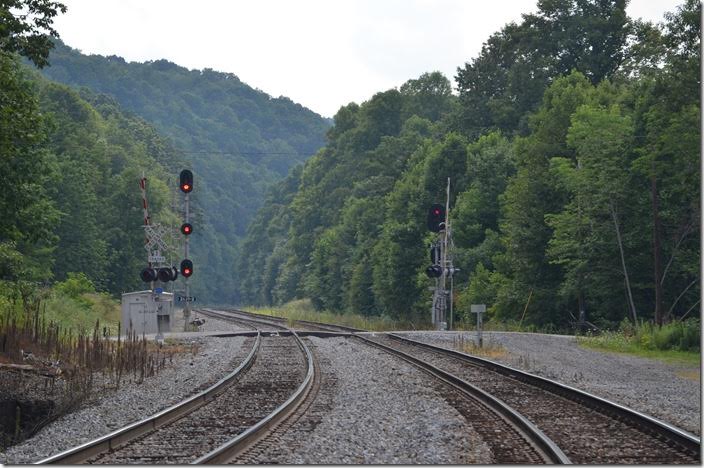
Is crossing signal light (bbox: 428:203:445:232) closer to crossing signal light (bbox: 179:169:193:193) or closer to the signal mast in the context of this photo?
the signal mast

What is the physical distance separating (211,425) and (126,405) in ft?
9.22

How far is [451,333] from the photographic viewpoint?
119 feet

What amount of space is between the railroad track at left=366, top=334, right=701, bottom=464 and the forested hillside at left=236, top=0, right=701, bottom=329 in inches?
927

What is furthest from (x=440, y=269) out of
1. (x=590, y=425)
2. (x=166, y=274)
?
(x=590, y=425)

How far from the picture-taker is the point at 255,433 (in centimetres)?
1138

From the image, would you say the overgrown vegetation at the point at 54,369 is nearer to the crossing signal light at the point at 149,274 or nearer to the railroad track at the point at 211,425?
the railroad track at the point at 211,425

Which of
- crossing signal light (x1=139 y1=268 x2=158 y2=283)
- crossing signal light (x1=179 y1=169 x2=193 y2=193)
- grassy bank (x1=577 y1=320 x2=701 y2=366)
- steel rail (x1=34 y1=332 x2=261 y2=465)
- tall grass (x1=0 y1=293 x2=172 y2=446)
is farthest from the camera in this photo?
crossing signal light (x1=179 y1=169 x2=193 y2=193)

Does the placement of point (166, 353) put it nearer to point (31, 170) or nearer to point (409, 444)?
point (31, 170)

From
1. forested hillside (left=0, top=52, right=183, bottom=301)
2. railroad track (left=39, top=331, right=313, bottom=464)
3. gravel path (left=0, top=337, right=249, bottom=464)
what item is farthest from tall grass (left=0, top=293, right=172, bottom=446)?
forested hillside (left=0, top=52, right=183, bottom=301)

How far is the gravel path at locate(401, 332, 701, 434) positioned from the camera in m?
15.1

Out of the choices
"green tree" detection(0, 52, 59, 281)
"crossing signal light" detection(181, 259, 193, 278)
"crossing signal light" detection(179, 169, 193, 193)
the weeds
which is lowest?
the weeds

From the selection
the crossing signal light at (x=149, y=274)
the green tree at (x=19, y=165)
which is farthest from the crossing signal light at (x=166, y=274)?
the green tree at (x=19, y=165)

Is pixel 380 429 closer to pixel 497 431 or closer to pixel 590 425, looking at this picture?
pixel 497 431

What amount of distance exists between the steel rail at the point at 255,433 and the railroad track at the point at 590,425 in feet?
10.5
